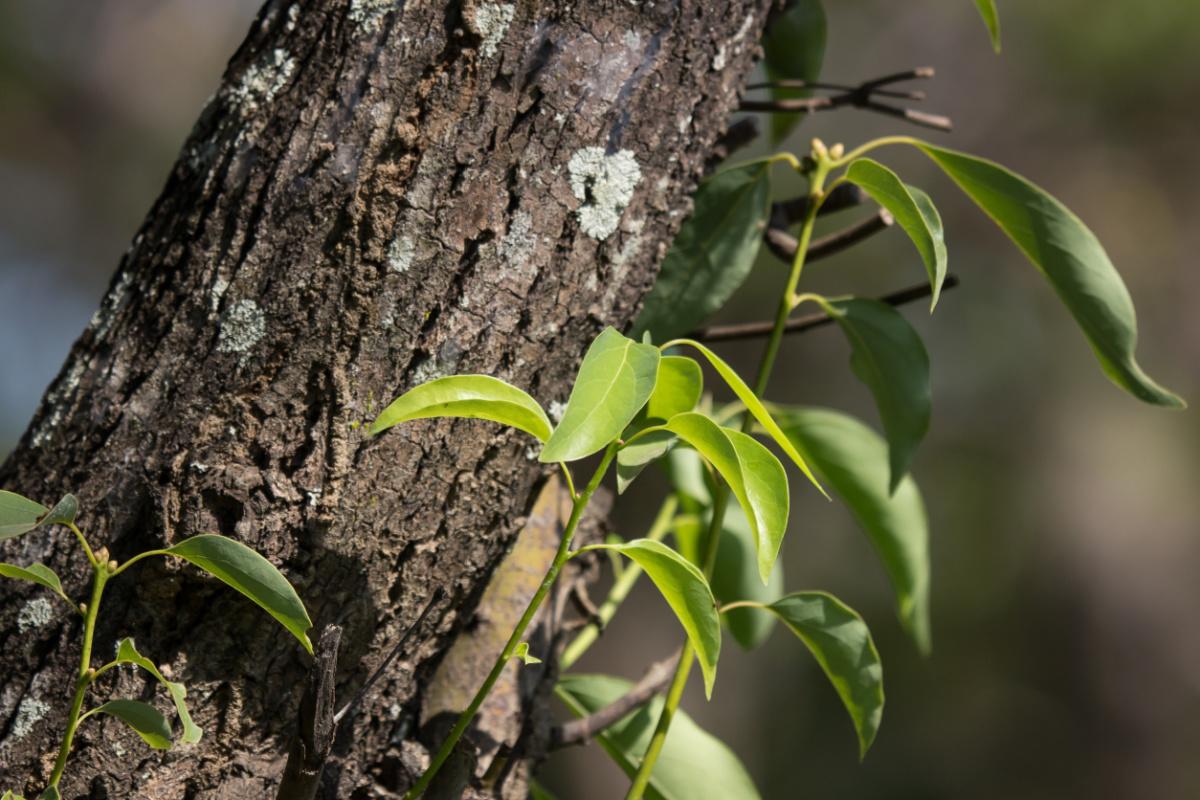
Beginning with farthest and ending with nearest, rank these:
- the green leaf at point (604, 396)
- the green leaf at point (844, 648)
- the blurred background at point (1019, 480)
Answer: the blurred background at point (1019, 480) → the green leaf at point (844, 648) → the green leaf at point (604, 396)

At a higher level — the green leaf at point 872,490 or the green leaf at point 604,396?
the green leaf at point 872,490

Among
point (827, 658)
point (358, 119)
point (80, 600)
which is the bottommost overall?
point (80, 600)

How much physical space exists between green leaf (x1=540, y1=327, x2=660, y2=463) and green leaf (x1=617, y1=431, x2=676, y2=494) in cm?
4

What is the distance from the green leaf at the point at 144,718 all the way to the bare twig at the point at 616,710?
0.68 feet

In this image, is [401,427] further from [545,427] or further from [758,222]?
[758,222]

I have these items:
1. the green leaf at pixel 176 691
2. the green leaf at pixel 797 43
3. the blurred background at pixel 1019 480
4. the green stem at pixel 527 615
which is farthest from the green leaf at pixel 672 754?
the blurred background at pixel 1019 480

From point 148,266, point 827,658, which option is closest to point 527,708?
point 827,658

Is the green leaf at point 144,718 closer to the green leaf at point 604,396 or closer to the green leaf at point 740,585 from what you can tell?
the green leaf at point 604,396

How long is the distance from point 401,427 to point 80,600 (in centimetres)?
14

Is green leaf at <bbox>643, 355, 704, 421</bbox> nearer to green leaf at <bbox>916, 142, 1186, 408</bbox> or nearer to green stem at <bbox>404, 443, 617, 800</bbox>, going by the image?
green stem at <bbox>404, 443, 617, 800</bbox>

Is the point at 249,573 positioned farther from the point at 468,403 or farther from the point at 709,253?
the point at 709,253

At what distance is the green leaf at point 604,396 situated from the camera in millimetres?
306

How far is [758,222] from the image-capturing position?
0.55 metres

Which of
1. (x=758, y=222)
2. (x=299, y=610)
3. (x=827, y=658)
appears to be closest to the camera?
(x=299, y=610)
